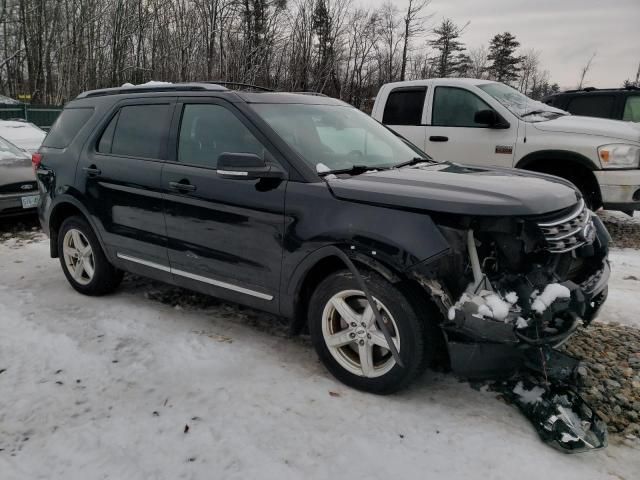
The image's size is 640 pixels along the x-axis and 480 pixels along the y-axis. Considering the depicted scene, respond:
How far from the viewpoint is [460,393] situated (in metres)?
3.01

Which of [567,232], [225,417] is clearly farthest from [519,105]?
[225,417]

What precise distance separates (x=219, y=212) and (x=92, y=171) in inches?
60.8

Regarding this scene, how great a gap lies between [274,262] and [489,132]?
4.70 meters

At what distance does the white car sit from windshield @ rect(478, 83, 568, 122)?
315 inches

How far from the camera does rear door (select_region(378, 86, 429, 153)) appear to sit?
288 inches

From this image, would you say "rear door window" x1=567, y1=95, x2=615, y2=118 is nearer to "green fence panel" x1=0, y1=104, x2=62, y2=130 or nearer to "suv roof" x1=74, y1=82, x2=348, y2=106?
"suv roof" x1=74, y1=82, x2=348, y2=106

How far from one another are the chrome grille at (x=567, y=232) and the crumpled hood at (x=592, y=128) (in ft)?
12.8

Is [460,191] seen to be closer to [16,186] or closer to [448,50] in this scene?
[16,186]

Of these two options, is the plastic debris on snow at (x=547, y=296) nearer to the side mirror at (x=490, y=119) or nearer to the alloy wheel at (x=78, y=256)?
the alloy wheel at (x=78, y=256)

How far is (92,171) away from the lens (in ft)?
13.9

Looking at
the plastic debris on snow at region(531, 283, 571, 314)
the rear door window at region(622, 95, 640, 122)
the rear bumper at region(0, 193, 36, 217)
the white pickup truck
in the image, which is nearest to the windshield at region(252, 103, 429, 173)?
the plastic debris on snow at region(531, 283, 571, 314)

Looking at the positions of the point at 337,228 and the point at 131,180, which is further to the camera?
the point at 131,180

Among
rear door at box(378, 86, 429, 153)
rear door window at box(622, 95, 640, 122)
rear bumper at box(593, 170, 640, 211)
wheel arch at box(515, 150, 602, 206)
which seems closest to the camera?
rear bumper at box(593, 170, 640, 211)

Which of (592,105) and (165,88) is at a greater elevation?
(592,105)
